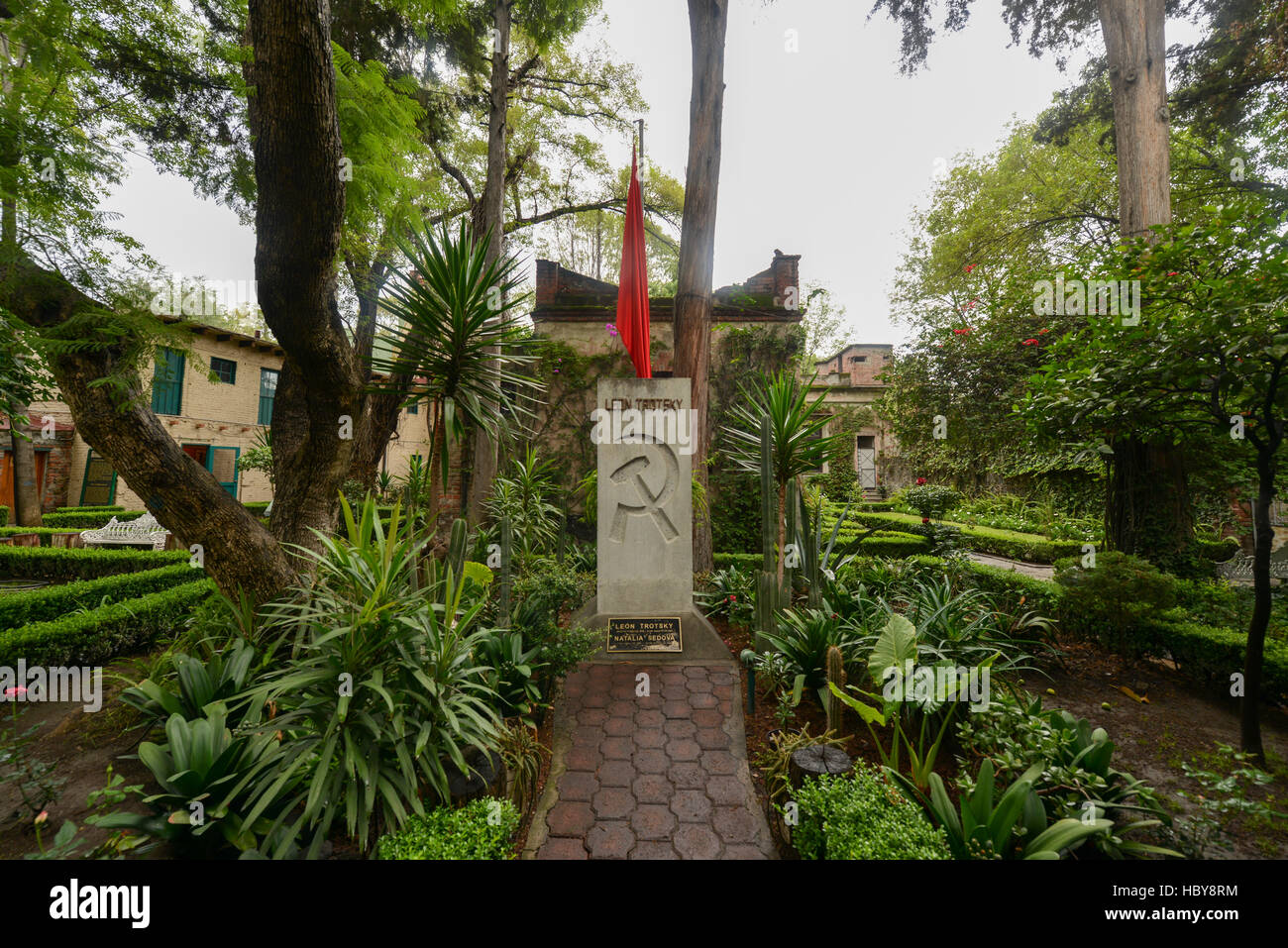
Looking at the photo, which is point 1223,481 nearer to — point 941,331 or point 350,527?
point 941,331

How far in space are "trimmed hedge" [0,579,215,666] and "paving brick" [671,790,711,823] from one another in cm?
482

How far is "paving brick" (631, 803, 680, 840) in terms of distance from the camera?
2430mm

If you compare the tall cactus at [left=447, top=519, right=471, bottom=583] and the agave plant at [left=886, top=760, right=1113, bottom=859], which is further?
the tall cactus at [left=447, top=519, right=471, bottom=583]

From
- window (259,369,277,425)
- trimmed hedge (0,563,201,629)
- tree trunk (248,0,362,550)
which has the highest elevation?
window (259,369,277,425)

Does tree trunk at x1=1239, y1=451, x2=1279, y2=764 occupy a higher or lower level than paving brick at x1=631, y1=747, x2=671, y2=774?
higher

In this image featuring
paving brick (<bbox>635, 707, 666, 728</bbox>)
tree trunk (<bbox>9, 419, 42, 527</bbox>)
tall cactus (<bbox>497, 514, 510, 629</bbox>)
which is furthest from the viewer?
tree trunk (<bbox>9, 419, 42, 527</bbox>)

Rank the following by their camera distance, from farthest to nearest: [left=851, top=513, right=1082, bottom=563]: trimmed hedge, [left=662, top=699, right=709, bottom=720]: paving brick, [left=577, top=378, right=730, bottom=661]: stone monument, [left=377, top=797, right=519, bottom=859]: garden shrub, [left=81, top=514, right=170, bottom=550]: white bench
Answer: [left=81, top=514, right=170, bottom=550]: white bench → [left=851, top=513, right=1082, bottom=563]: trimmed hedge → [left=577, top=378, right=730, bottom=661]: stone monument → [left=662, top=699, right=709, bottom=720]: paving brick → [left=377, top=797, right=519, bottom=859]: garden shrub

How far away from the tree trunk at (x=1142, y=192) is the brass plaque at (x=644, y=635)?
4.98m

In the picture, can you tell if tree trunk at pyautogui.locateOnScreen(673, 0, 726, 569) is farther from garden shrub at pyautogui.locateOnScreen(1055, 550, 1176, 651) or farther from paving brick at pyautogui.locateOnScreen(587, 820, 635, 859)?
paving brick at pyautogui.locateOnScreen(587, 820, 635, 859)

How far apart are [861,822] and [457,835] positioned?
1692mm

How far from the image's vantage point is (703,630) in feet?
15.0

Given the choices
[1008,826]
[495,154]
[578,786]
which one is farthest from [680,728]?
[495,154]

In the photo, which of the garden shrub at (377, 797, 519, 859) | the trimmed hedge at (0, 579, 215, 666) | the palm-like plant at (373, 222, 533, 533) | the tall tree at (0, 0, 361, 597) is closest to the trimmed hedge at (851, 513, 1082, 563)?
the palm-like plant at (373, 222, 533, 533)
